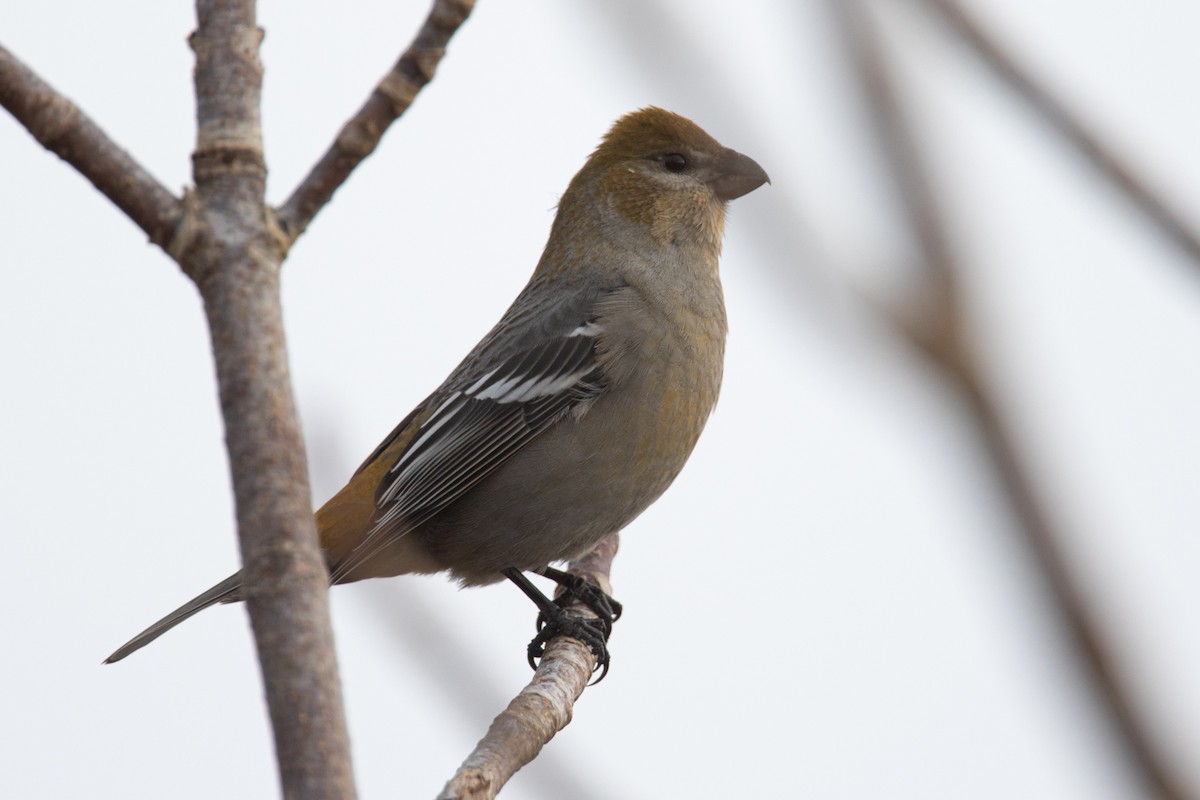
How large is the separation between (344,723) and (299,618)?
154 mm

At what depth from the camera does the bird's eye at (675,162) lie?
6770 millimetres

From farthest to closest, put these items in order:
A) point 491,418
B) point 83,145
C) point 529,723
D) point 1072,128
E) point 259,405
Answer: point 491,418 < point 529,723 < point 83,145 < point 259,405 < point 1072,128

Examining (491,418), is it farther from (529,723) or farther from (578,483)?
(529,723)

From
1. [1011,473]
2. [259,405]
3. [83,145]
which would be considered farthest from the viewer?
[83,145]

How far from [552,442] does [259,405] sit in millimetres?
4084

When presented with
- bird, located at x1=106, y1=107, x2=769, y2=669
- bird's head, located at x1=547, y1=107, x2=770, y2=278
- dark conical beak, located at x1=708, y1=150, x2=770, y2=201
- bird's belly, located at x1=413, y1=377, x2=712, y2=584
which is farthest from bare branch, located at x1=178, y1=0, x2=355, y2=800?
dark conical beak, located at x1=708, y1=150, x2=770, y2=201

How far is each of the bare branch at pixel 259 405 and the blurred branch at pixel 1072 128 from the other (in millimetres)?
1165

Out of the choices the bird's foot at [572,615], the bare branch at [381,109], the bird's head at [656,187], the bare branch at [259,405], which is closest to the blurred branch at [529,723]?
the bird's foot at [572,615]

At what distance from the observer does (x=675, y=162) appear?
267 inches

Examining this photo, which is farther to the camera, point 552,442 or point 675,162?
point 675,162

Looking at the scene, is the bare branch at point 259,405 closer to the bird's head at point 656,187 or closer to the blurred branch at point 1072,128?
the blurred branch at point 1072,128

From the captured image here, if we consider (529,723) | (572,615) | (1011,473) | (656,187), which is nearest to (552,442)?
(572,615)

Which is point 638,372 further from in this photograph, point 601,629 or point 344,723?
point 344,723

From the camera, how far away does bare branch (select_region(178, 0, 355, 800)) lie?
1581 millimetres
